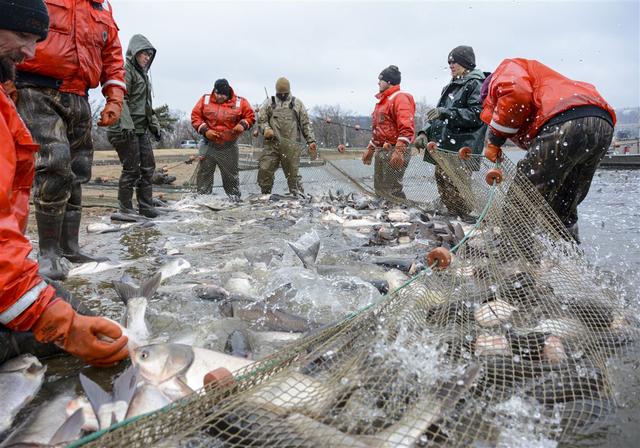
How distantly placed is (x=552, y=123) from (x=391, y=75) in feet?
16.1

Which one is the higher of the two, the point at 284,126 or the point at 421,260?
the point at 284,126

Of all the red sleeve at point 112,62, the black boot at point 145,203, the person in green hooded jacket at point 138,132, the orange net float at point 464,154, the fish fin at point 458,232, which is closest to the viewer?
the red sleeve at point 112,62

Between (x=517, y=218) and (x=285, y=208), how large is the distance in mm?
4955

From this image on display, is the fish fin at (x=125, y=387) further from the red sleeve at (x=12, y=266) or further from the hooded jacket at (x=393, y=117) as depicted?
the hooded jacket at (x=393, y=117)

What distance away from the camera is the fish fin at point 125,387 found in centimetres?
195

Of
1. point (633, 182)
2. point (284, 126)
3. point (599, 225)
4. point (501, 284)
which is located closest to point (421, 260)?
point (501, 284)

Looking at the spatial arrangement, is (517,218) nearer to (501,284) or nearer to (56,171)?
(501,284)

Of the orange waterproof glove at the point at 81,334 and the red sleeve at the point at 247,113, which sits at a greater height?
the red sleeve at the point at 247,113

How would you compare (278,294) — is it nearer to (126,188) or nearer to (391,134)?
Result: (126,188)

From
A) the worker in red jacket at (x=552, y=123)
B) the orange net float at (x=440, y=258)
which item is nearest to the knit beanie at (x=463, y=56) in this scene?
the worker in red jacket at (x=552, y=123)

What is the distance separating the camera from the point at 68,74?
3904 millimetres

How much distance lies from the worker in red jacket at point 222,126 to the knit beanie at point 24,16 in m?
7.28

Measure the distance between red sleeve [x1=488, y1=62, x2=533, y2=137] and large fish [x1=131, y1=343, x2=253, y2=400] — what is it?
11.3 ft

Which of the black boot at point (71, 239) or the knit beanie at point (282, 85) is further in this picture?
the knit beanie at point (282, 85)
